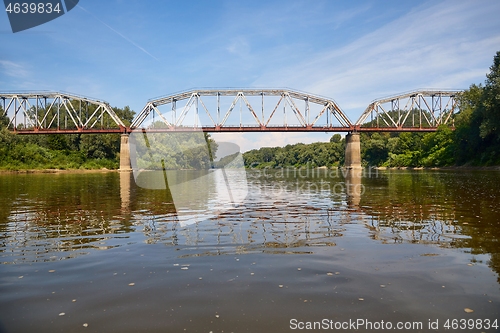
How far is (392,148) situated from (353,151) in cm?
2750

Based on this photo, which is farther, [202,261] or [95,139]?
[95,139]

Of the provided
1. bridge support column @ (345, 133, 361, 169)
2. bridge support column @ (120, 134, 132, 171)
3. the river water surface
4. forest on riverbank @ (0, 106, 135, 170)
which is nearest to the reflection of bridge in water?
the river water surface

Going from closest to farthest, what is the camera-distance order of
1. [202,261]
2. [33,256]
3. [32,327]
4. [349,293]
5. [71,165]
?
[32,327] → [349,293] → [202,261] → [33,256] → [71,165]

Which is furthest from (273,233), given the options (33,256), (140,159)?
(140,159)

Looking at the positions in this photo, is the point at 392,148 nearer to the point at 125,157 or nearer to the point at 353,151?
the point at 353,151

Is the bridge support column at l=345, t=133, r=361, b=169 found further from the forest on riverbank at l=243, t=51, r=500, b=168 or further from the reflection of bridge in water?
the reflection of bridge in water

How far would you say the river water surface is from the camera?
18.3 feet

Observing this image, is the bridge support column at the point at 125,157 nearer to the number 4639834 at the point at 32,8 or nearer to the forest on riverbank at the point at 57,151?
the forest on riverbank at the point at 57,151

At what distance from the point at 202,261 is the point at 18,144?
103m

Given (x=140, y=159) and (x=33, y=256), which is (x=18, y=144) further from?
(x=33, y=256)

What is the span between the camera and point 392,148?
5433 inches

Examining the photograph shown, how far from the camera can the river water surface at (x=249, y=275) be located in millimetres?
5578

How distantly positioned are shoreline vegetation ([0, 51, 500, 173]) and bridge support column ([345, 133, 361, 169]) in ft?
54.1

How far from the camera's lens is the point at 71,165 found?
102 m
